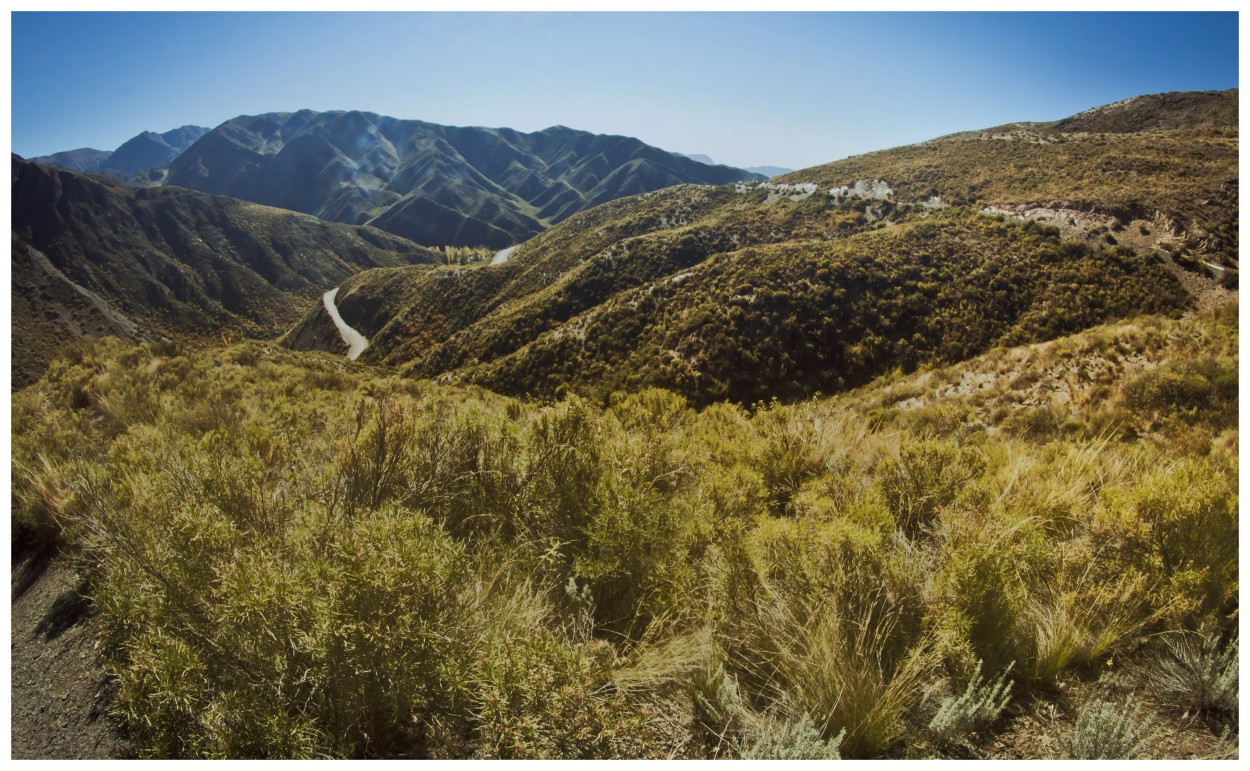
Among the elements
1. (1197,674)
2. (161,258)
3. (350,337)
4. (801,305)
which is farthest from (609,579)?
(161,258)

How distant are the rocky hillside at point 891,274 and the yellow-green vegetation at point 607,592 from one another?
64.1 feet

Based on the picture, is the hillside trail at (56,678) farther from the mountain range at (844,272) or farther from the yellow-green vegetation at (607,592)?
the mountain range at (844,272)

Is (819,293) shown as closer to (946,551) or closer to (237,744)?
(946,551)

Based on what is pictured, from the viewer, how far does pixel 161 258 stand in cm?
8519

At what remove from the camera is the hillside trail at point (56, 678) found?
7.41ft

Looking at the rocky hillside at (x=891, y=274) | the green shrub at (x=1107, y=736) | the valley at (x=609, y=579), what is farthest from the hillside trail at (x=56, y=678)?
the rocky hillside at (x=891, y=274)

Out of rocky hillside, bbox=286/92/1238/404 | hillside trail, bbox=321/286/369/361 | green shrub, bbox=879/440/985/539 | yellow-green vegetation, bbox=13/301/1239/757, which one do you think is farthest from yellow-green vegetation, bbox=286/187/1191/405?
yellow-green vegetation, bbox=13/301/1239/757

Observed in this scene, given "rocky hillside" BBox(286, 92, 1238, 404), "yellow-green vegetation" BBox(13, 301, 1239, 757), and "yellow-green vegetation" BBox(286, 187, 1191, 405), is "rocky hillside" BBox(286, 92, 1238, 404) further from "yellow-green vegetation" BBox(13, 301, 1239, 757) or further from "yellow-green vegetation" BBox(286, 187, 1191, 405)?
"yellow-green vegetation" BBox(13, 301, 1239, 757)

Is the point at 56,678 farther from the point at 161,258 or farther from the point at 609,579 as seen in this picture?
the point at 161,258

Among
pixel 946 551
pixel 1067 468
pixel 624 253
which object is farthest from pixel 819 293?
pixel 946 551

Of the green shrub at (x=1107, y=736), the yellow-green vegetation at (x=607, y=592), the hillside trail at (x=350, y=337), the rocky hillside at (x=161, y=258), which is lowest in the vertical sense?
the green shrub at (x=1107, y=736)

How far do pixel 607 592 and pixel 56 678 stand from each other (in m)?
2.83

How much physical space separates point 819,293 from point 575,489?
1030 inches

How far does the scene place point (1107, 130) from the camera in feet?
160
